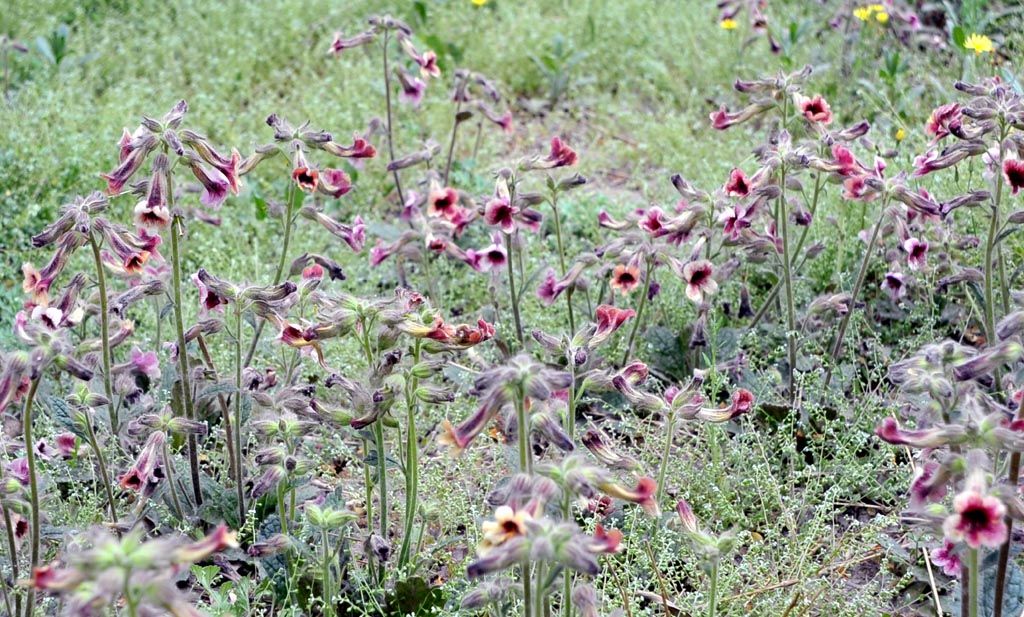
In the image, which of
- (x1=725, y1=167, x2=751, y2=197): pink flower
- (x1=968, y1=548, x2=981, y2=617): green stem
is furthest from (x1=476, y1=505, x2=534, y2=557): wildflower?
(x1=725, y1=167, x2=751, y2=197): pink flower

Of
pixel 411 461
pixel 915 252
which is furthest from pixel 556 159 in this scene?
pixel 411 461

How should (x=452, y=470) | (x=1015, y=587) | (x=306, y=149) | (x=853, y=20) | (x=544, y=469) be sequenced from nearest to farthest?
(x=544, y=469), (x=1015, y=587), (x=452, y=470), (x=306, y=149), (x=853, y=20)

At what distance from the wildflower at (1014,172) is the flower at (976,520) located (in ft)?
4.43

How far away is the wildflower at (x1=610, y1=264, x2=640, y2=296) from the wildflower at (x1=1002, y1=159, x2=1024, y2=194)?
1031mm

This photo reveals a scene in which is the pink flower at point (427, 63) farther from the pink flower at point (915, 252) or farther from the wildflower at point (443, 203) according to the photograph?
the pink flower at point (915, 252)

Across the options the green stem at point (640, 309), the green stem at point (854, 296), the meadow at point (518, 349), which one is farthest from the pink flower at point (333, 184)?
the green stem at point (854, 296)

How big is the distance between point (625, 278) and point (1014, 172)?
109cm

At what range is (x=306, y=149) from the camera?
3414mm

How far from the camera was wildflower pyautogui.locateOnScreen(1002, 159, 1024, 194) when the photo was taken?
9.45 ft

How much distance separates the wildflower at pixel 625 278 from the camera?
3.39m

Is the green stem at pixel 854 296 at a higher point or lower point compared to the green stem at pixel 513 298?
lower

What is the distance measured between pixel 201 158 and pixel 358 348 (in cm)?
118

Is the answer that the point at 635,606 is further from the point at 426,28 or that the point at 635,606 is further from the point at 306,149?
the point at 426,28

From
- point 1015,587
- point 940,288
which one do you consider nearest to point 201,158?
point 1015,587
